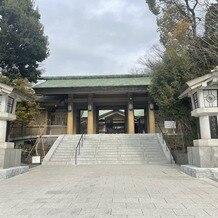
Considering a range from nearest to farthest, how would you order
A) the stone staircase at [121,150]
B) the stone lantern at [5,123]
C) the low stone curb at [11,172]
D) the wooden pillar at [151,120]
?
the low stone curb at [11,172], the stone lantern at [5,123], the stone staircase at [121,150], the wooden pillar at [151,120]

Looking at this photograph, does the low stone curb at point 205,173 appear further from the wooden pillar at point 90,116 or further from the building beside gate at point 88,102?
the wooden pillar at point 90,116

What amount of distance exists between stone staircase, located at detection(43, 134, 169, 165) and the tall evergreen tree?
7518 mm

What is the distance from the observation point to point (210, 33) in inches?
517

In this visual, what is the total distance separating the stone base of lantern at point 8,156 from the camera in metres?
9.73

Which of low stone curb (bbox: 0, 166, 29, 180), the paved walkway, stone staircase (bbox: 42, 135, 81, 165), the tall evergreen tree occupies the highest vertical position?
the tall evergreen tree

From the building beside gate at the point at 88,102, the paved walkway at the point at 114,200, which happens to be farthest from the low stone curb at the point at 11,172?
the building beside gate at the point at 88,102

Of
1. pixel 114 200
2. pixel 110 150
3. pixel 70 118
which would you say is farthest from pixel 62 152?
pixel 114 200

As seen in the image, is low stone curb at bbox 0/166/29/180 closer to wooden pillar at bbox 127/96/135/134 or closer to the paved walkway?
the paved walkway

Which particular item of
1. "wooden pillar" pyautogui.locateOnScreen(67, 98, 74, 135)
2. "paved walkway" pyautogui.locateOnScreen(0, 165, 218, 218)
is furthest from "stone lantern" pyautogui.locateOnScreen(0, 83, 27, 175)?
→ "wooden pillar" pyautogui.locateOnScreen(67, 98, 74, 135)

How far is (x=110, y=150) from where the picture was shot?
16.7m

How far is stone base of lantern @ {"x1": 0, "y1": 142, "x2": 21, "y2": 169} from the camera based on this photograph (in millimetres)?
9734

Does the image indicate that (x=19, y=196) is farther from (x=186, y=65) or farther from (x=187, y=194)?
(x=186, y=65)

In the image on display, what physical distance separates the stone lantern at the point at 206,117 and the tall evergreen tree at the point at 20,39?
15.3 m

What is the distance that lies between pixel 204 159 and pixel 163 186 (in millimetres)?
2944
